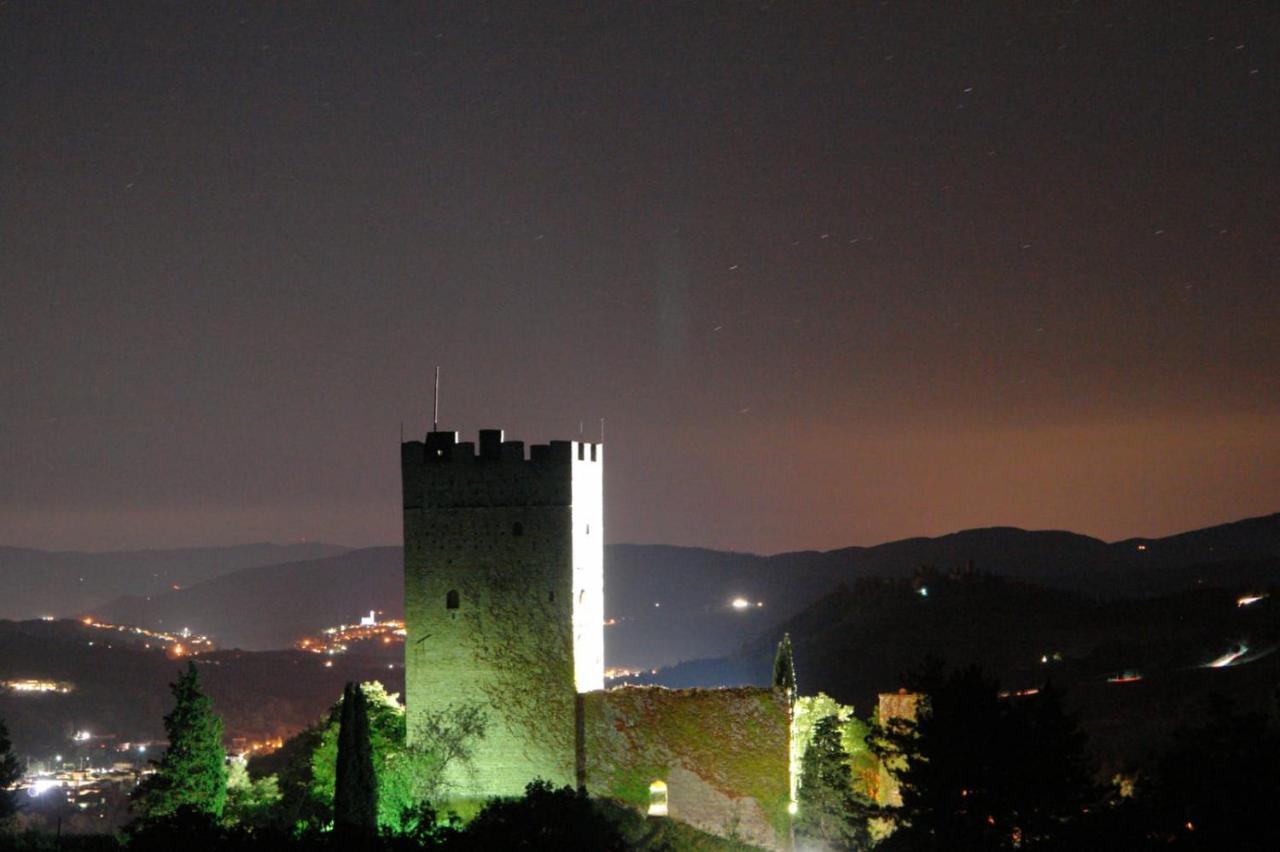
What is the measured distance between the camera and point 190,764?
36469 mm

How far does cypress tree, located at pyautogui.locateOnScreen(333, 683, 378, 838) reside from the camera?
32.0 metres

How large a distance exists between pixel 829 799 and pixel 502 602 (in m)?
9.67

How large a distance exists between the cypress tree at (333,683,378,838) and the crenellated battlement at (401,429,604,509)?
5158 millimetres

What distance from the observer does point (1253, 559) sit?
16750cm

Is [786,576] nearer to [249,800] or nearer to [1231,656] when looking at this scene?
[1231,656]

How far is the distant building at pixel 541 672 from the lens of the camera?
109ft

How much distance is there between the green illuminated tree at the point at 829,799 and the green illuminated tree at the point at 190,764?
48.3ft

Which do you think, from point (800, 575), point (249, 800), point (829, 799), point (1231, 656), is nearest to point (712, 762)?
point (829, 799)

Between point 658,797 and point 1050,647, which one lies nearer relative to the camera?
point 658,797

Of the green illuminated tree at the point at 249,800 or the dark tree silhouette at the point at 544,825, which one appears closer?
the dark tree silhouette at the point at 544,825

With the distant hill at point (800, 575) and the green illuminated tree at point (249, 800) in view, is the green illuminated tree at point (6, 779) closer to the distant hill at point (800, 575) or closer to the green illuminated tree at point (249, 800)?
the green illuminated tree at point (249, 800)

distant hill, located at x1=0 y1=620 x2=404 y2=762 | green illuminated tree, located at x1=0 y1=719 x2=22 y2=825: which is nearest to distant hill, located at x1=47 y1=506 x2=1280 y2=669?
distant hill, located at x1=0 y1=620 x2=404 y2=762

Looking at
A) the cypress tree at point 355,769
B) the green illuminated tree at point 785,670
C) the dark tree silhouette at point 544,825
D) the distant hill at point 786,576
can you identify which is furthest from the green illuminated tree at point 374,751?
the distant hill at point 786,576

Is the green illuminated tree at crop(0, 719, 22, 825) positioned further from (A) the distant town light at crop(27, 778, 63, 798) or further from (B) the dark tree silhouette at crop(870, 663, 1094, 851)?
(B) the dark tree silhouette at crop(870, 663, 1094, 851)
